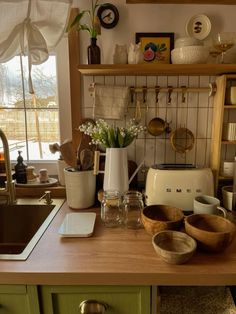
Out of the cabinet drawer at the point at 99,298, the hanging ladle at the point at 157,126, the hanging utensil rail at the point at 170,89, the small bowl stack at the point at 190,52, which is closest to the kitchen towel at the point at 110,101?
the hanging utensil rail at the point at 170,89

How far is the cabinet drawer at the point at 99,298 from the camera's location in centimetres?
78

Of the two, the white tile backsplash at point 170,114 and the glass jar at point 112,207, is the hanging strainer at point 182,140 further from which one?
the glass jar at point 112,207

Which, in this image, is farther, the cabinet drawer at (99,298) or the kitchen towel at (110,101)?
the kitchen towel at (110,101)

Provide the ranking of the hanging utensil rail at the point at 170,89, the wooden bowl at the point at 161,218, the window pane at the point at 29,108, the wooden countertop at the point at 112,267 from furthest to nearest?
the window pane at the point at 29,108 → the hanging utensil rail at the point at 170,89 → the wooden bowl at the point at 161,218 → the wooden countertop at the point at 112,267

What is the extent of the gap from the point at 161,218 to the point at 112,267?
0.35 meters

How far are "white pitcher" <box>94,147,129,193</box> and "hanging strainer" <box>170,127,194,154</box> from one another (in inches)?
13.7

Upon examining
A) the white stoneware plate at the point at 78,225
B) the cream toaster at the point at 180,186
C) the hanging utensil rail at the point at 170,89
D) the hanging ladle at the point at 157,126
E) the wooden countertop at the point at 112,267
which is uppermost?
the hanging utensil rail at the point at 170,89

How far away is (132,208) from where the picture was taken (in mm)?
1156

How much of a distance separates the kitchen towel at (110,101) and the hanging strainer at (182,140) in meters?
0.31

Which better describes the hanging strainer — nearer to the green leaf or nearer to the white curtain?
the green leaf

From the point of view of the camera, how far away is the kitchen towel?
4.22 feet

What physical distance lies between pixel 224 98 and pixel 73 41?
82 cm

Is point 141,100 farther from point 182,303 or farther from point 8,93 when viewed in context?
point 182,303

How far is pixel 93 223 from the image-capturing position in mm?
1039
